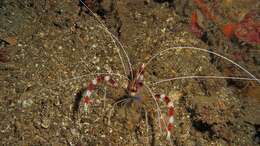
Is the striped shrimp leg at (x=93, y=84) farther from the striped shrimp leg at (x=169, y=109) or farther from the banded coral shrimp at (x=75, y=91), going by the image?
the striped shrimp leg at (x=169, y=109)

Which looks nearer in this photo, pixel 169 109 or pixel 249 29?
A: pixel 169 109

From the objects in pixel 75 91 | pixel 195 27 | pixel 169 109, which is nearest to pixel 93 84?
pixel 75 91

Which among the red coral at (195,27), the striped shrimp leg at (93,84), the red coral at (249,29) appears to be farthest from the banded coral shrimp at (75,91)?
the red coral at (249,29)

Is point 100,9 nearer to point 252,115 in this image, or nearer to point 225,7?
point 225,7

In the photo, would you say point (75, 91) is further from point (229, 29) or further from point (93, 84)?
point (229, 29)

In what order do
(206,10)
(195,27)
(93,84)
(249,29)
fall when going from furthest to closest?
1. (249,29)
2. (206,10)
3. (195,27)
4. (93,84)

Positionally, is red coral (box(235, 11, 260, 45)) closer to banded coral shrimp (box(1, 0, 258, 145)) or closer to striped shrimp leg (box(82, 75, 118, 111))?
banded coral shrimp (box(1, 0, 258, 145))

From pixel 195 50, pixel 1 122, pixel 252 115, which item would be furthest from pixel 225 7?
pixel 1 122
